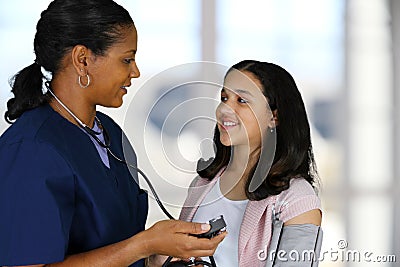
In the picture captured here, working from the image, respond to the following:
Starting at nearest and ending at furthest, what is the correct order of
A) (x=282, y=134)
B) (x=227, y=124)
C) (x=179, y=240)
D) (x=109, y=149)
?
1. (x=179, y=240)
2. (x=227, y=124)
3. (x=109, y=149)
4. (x=282, y=134)

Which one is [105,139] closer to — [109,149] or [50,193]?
[109,149]

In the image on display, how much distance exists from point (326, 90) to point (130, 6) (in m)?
0.92

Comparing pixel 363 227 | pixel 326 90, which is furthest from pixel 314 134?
pixel 363 227

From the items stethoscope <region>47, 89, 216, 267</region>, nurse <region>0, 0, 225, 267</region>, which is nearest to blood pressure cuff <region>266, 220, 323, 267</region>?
stethoscope <region>47, 89, 216, 267</region>

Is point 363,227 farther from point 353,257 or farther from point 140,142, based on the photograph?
point 140,142

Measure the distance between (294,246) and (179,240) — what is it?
0.33 meters

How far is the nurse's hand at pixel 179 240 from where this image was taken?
0.94 metres

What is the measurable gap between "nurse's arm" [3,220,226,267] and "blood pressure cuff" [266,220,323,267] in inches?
10.6

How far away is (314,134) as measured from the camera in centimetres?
275

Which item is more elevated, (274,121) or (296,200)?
(274,121)

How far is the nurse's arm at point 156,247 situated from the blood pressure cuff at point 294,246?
0.88ft

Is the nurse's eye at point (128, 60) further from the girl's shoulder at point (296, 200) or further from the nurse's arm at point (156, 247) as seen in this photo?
the girl's shoulder at point (296, 200)

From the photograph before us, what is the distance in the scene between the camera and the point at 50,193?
96 cm

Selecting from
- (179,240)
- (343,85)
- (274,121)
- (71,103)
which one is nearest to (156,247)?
(179,240)
